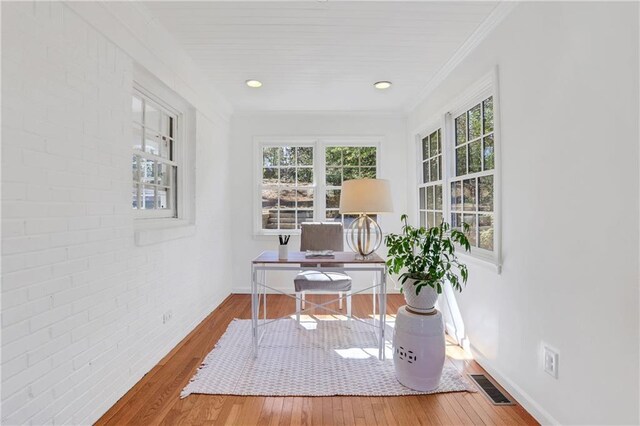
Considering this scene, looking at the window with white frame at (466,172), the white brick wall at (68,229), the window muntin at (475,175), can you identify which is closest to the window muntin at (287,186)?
the window with white frame at (466,172)

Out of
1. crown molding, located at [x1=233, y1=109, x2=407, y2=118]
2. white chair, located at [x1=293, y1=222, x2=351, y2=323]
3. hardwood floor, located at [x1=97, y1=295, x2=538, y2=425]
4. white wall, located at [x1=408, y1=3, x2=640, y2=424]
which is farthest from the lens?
crown molding, located at [x1=233, y1=109, x2=407, y2=118]

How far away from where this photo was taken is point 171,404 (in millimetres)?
1870

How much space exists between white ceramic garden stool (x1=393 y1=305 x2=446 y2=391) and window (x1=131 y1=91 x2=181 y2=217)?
6.76 ft

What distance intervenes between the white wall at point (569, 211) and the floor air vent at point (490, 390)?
0.07 metres

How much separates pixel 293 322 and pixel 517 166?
2397 millimetres

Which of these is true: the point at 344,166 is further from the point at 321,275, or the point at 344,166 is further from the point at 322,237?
the point at 321,275

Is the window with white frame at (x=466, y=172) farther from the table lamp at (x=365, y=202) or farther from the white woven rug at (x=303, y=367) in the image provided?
the white woven rug at (x=303, y=367)

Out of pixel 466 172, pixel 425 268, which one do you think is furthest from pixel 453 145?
pixel 425 268

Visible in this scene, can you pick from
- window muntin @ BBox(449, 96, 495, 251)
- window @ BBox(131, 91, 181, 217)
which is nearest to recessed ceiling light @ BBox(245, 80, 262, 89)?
window @ BBox(131, 91, 181, 217)

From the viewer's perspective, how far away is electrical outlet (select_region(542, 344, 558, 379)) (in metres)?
1.61

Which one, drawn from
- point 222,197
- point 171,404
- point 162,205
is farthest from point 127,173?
point 222,197

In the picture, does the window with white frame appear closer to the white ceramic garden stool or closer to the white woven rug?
the white ceramic garden stool

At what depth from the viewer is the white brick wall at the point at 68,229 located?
4.24 feet

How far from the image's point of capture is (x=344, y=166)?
4309 millimetres
